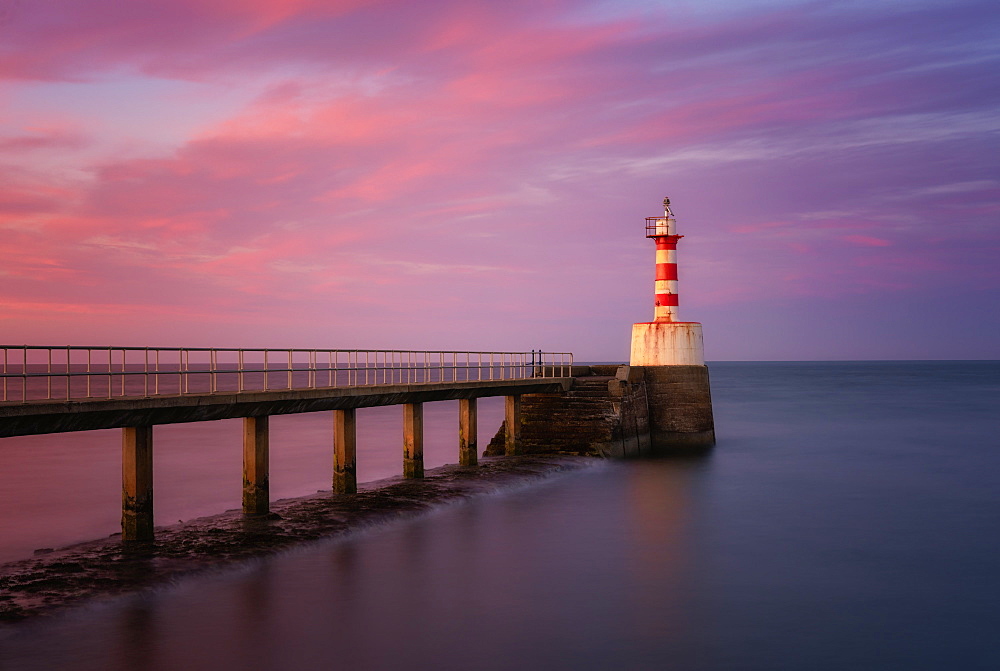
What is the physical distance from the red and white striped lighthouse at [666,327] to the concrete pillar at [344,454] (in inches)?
457

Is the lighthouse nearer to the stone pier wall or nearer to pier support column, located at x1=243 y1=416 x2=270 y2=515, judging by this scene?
the stone pier wall

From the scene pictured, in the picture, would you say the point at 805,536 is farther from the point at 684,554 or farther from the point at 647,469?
the point at 647,469

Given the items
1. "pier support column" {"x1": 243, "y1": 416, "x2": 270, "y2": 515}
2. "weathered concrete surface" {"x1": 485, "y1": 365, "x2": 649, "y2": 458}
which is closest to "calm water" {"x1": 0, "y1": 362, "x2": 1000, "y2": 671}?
"pier support column" {"x1": 243, "y1": 416, "x2": 270, "y2": 515}

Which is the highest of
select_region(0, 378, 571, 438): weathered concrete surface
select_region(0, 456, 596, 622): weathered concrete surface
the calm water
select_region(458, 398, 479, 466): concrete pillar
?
select_region(0, 378, 571, 438): weathered concrete surface

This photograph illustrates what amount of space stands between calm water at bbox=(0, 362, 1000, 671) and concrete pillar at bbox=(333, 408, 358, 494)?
224 cm

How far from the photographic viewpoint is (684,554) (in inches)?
624

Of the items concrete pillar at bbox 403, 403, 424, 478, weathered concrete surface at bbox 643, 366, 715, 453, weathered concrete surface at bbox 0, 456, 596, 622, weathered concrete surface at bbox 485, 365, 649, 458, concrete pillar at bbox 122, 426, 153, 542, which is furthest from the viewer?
weathered concrete surface at bbox 643, 366, 715, 453

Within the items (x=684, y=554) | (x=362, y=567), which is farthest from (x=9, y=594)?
(x=684, y=554)

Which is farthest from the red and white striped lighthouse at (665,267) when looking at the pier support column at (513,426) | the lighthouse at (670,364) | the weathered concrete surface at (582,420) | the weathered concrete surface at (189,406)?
the weathered concrete surface at (189,406)

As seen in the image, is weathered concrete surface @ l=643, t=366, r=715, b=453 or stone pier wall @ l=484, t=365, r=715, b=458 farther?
weathered concrete surface @ l=643, t=366, r=715, b=453

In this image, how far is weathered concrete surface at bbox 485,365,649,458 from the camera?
82.4 feet

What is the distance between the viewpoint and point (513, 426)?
25.5m

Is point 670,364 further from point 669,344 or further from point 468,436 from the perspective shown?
point 468,436

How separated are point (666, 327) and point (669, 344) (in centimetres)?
52
